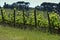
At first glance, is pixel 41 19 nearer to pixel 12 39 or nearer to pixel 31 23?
pixel 31 23

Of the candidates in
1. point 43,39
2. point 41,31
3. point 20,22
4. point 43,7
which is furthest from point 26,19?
point 43,7

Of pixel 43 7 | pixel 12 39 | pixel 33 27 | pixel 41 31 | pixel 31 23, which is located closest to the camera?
pixel 12 39

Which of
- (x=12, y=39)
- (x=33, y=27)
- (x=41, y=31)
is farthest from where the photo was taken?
(x=33, y=27)

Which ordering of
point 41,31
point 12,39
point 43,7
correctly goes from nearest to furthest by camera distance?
point 12,39, point 41,31, point 43,7

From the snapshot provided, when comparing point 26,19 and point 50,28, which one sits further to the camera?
point 26,19

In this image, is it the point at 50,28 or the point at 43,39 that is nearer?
the point at 43,39

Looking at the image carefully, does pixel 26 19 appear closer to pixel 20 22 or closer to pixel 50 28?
pixel 20 22

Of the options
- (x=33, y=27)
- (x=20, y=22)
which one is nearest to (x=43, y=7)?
(x=20, y=22)

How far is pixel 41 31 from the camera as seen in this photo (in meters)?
19.4

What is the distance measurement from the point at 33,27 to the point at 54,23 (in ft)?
6.13

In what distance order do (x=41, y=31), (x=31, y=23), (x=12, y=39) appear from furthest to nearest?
(x=31, y=23), (x=41, y=31), (x=12, y=39)

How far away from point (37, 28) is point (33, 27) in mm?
722

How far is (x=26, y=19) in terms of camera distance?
2423 centimetres

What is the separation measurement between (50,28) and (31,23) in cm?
401
